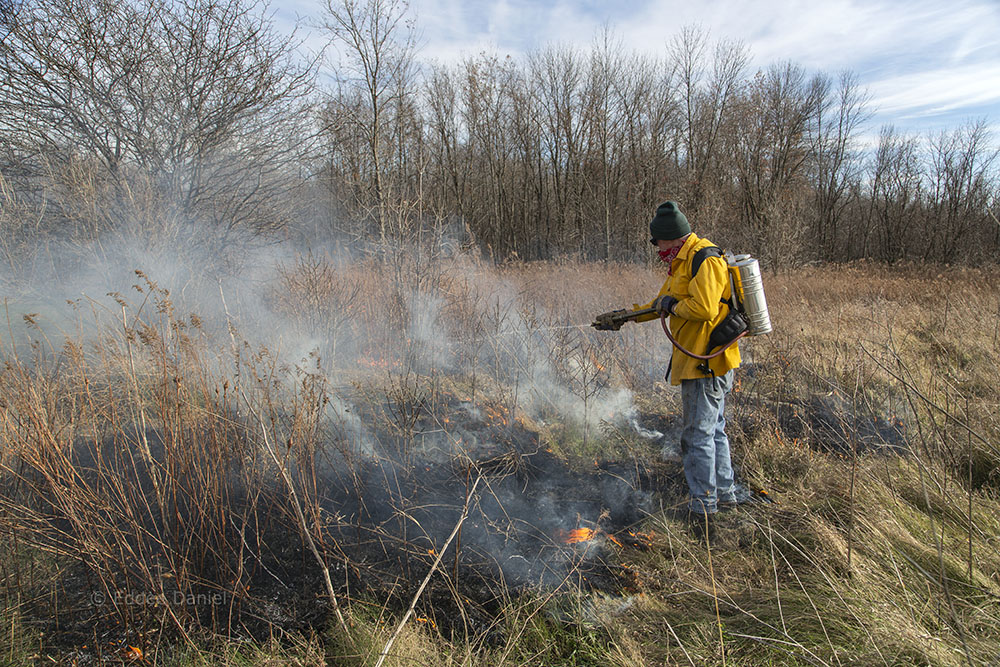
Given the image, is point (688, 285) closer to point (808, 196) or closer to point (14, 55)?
point (14, 55)

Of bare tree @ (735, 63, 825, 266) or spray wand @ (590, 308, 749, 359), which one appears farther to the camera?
bare tree @ (735, 63, 825, 266)

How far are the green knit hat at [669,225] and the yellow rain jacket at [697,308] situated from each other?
71 mm

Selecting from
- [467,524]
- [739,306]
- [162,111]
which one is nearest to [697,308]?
[739,306]

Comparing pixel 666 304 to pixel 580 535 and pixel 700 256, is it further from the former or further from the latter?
pixel 580 535

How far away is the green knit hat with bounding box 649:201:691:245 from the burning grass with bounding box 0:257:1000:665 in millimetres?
1078

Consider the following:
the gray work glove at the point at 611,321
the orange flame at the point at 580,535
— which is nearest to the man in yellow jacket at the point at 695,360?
the gray work glove at the point at 611,321

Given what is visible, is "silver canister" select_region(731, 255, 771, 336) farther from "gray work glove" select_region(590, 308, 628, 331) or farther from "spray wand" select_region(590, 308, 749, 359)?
"gray work glove" select_region(590, 308, 628, 331)

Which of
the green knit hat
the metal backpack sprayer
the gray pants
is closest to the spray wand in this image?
the metal backpack sprayer

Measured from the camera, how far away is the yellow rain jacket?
2.56m

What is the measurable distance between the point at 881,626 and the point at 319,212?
8.10 metres

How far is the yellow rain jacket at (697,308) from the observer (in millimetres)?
2564

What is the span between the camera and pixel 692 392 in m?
2.79

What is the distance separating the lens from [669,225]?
279 centimetres

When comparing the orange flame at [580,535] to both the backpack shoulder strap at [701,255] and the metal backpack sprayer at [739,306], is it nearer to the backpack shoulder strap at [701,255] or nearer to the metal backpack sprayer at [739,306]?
the metal backpack sprayer at [739,306]
